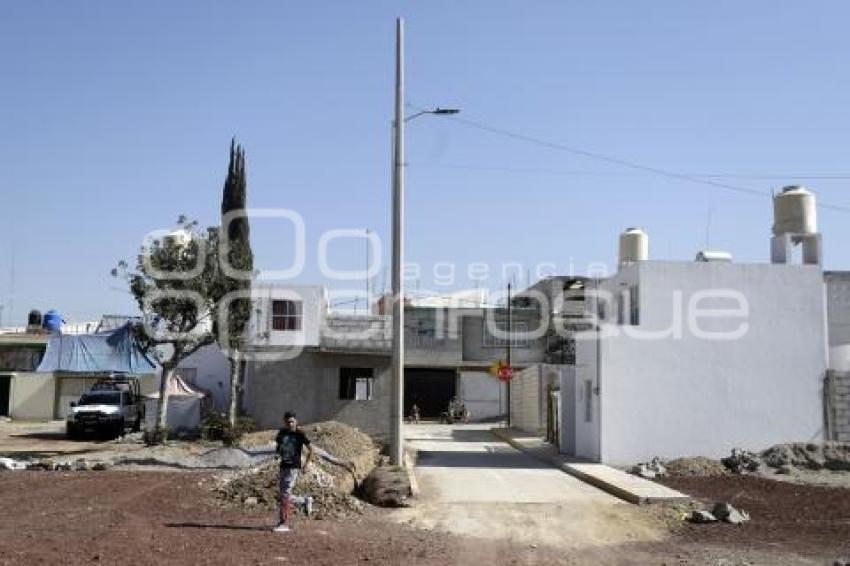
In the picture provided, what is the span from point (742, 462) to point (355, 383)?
20119 mm

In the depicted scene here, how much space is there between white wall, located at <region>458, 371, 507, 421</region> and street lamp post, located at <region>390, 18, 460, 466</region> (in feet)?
Result: 123

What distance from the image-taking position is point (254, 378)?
38.9 metres

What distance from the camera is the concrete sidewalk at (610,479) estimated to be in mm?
17562

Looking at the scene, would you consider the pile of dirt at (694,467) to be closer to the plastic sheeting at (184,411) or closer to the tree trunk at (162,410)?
the tree trunk at (162,410)

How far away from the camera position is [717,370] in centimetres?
2588

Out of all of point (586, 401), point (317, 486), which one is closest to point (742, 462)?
point (586, 401)

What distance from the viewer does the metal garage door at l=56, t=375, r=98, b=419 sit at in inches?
1903

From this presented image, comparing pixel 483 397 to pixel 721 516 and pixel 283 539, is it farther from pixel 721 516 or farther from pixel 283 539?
pixel 283 539

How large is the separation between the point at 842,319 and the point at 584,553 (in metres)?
30.9

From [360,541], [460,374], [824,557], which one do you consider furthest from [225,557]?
[460,374]

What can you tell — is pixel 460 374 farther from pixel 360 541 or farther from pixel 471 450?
pixel 360 541

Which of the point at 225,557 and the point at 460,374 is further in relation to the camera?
the point at 460,374

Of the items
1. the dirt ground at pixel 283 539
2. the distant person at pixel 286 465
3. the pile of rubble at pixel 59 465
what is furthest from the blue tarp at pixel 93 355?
the distant person at pixel 286 465

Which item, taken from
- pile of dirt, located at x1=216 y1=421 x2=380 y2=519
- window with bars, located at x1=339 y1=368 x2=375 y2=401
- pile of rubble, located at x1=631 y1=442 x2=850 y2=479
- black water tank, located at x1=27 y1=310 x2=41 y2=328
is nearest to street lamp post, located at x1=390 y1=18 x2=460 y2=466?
pile of dirt, located at x1=216 y1=421 x2=380 y2=519
